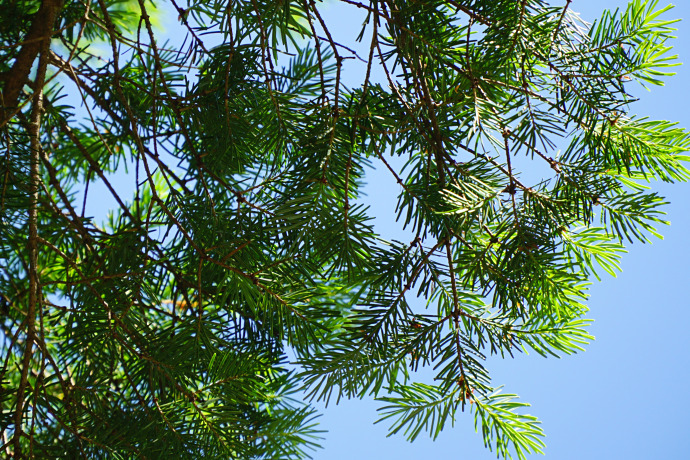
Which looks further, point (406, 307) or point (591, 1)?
point (591, 1)

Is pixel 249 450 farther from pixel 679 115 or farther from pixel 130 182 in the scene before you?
pixel 679 115

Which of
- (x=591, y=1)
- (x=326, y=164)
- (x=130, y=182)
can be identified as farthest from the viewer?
(x=591, y=1)

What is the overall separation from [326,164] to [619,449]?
8.19 ft

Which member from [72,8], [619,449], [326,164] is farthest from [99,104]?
[619,449]

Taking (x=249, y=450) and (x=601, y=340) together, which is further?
(x=601, y=340)

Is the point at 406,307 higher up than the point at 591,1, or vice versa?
the point at 591,1

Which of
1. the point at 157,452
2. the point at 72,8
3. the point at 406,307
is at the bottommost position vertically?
the point at 157,452

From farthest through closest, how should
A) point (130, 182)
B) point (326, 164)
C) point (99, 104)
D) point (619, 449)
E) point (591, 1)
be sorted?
point (619, 449)
point (591, 1)
point (130, 182)
point (99, 104)
point (326, 164)

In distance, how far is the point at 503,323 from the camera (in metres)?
0.54

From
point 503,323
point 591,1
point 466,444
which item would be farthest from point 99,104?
point 466,444

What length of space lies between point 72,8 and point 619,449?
8.20 ft

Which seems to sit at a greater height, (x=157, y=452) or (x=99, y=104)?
(x=99, y=104)

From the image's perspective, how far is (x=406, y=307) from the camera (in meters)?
0.47

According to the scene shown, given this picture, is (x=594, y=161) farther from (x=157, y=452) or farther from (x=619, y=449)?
(x=619, y=449)
